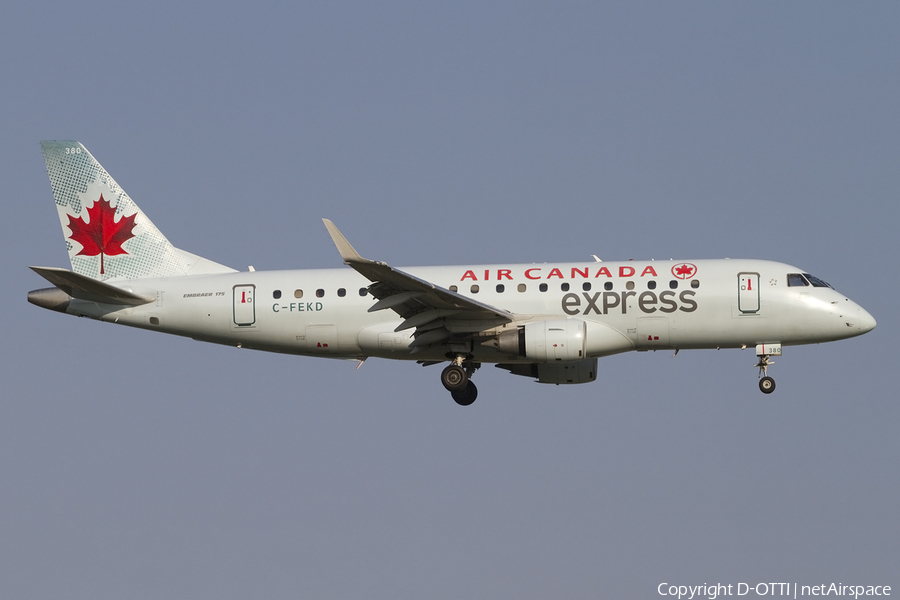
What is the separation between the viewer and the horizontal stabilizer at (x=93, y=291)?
3822 cm

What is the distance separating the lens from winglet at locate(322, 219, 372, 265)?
108 feet

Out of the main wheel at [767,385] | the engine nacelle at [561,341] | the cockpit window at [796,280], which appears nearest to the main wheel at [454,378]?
the engine nacelle at [561,341]

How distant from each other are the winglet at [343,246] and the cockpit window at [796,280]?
1407 cm

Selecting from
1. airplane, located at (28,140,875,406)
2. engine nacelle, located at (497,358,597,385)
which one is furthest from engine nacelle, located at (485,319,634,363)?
engine nacelle, located at (497,358,597,385)

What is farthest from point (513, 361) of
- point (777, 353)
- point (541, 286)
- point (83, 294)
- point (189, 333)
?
point (83, 294)

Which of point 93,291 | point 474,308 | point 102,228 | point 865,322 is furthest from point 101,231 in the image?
point 865,322

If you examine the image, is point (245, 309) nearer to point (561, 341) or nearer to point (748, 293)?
point (561, 341)

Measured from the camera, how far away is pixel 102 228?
141 feet

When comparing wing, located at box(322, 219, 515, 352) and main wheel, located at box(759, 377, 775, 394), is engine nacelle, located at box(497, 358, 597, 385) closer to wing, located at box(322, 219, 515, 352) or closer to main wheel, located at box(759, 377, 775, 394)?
wing, located at box(322, 219, 515, 352)

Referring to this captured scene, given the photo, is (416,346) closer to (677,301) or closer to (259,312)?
(259,312)

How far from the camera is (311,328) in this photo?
3966cm

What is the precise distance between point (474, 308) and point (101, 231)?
14.6m

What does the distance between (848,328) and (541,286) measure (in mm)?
9761

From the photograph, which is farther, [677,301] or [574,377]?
[574,377]
